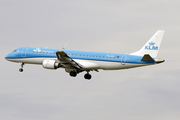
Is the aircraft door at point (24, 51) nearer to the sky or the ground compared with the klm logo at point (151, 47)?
nearer to the ground

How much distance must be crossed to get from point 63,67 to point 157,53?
1540cm

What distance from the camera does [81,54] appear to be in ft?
196

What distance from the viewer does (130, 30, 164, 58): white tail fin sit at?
5738 centimetres

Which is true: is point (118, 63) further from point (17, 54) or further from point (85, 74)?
point (17, 54)

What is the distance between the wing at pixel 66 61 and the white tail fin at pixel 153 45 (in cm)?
1010

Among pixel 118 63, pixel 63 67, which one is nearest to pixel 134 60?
pixel 118 63

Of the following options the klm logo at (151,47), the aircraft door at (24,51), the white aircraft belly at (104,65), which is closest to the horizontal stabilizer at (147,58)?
the white aircraft belly at (104,65)

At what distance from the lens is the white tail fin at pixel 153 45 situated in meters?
57.4

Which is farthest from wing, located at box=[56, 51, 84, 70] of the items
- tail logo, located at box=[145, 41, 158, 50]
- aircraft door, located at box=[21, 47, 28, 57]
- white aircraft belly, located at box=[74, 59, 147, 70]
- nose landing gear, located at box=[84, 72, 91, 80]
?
tail logo, located at box=[145, 41, 158, 50]

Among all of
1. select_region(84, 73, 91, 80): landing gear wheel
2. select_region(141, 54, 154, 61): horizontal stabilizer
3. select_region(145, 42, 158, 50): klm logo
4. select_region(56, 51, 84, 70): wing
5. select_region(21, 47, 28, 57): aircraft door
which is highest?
select_region(145, 42, 158, 50): klm logo

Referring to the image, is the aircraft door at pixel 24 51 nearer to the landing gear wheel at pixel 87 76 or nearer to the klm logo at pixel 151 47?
the landing gear wheel at pixel 87 76

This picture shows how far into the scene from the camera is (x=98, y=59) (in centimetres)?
5866

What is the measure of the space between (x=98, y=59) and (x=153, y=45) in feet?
29.8

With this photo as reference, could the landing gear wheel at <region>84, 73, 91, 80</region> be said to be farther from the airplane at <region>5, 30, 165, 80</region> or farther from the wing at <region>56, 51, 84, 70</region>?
the wing at <region>56, 51, 84, 70</region>
